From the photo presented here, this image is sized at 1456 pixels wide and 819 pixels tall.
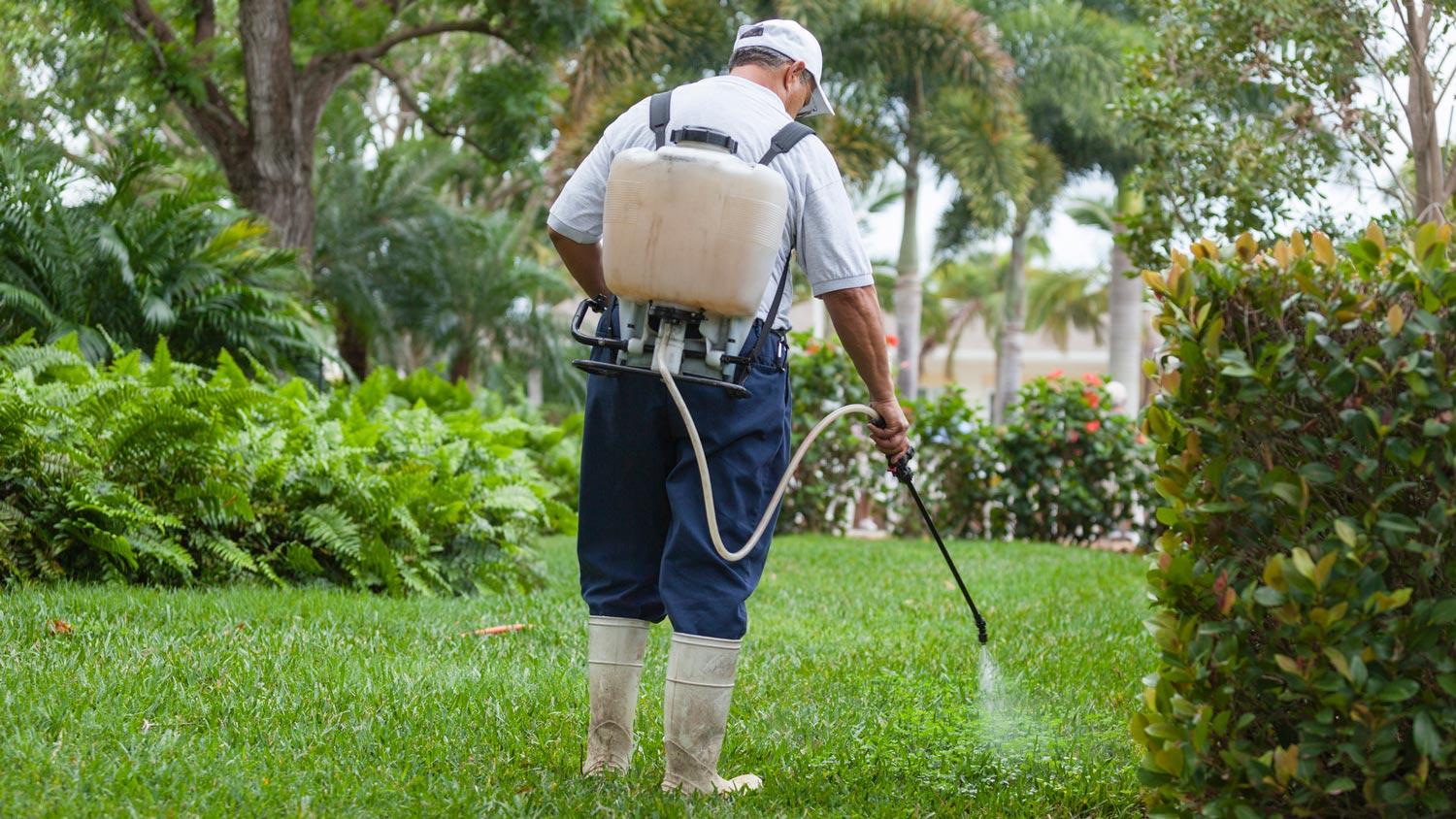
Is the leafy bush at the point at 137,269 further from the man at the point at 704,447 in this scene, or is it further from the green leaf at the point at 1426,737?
the green leaf at the point at 1426,737

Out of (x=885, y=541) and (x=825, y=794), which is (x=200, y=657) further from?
(x=885, y=541)

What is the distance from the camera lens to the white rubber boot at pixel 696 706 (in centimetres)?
290

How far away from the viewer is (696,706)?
2.90 m

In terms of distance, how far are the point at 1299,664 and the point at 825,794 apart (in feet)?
4.17

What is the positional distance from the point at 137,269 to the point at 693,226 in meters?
6.39

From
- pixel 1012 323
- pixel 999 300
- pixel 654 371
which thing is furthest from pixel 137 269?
pixel 999 300

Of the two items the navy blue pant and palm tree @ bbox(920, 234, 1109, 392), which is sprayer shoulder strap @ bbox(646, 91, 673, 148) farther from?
palm tree @ bbox(920, 234, 1109, 392)

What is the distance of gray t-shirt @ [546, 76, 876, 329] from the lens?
2857 mm

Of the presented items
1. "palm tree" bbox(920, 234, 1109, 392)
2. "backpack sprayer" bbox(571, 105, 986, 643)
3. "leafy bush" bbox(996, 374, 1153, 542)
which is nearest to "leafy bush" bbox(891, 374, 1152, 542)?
"leafy bush" bbox(996, 374, 1153, 542)

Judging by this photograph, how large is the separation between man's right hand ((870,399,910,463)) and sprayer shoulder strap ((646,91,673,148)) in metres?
0.81

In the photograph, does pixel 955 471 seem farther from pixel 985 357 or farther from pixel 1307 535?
pixel 985 357

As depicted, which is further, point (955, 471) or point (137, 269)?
point (955, 471)

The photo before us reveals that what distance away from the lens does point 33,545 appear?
Result: 4.86 metres

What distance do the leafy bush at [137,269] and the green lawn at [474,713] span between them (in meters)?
3.37
